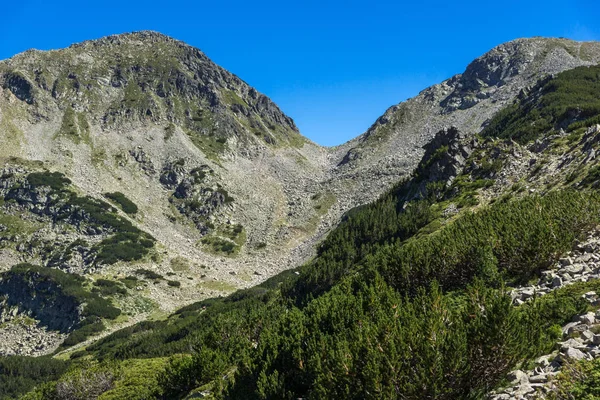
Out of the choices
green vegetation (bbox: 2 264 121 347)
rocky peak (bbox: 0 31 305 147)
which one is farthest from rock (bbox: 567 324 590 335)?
rocky peak (bbox: 0 31 305 147)

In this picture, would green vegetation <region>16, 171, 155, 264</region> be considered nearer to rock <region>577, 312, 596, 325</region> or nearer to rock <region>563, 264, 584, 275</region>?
rock <region>563, 264, 584, 275</region>

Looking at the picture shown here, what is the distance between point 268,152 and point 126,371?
122 m

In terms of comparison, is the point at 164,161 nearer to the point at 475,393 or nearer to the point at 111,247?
the point at 111,247

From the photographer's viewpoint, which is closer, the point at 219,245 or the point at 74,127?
the point at 219,245

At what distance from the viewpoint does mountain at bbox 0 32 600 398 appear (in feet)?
80.0

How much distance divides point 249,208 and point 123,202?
36.2m

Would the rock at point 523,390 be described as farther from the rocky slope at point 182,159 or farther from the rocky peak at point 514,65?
the rocky peak at point 514,65

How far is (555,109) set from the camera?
87812 millimetres

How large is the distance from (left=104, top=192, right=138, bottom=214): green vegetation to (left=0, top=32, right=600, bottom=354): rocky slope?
1.82 feet

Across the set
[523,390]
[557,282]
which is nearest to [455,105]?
[557,282]

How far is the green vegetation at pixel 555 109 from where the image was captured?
74438mm

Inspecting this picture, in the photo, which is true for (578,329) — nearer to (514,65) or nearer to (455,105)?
(455,105)

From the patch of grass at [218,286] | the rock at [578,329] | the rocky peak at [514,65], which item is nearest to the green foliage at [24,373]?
the patch of grass at [218,286]

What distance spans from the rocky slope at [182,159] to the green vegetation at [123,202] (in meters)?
0.56
